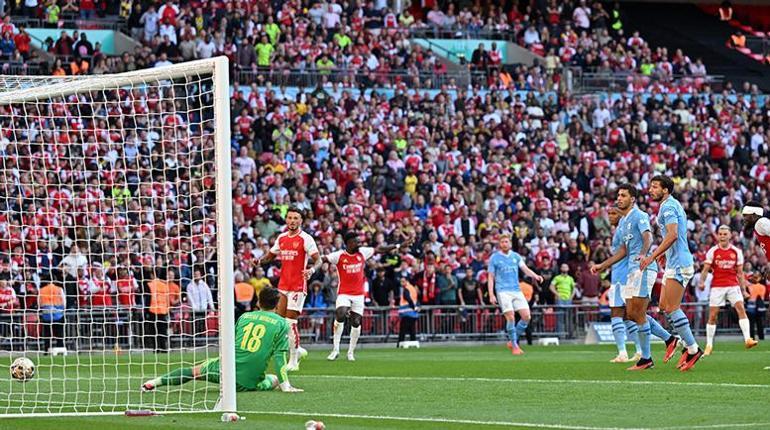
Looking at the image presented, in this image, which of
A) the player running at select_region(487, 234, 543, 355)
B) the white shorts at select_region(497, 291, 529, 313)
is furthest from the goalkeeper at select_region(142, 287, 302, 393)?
the white shorts at select_region(497, 291, 529, 313)

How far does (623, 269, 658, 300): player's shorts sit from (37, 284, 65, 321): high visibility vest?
8663 millimetres

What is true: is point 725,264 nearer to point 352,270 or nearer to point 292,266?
point 352,270

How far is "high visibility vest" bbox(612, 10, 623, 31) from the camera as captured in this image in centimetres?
4931

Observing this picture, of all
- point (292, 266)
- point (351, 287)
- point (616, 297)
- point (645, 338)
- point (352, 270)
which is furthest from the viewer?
point (351, 287)

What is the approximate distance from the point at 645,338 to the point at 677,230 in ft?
5.54

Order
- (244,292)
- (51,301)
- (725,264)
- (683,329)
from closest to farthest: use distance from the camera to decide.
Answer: (683,329), (51,301), (725,264), (244,292)

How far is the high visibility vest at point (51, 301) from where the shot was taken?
906 inches

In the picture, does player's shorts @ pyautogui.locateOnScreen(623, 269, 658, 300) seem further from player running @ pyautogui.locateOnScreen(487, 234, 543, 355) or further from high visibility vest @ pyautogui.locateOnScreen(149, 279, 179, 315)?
high visibility vest @ pyautogui.locateOnScreen(149, 279, 179, 315)

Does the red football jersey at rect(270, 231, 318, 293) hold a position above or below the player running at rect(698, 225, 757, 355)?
above

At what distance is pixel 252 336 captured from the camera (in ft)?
49.2

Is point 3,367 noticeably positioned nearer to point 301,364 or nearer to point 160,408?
point 301,364

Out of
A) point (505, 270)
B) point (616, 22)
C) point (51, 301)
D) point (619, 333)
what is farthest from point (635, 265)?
point (616, 22)

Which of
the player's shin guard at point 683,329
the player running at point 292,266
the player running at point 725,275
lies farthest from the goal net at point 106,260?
the player running at point 725,275

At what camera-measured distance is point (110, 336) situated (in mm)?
23203
